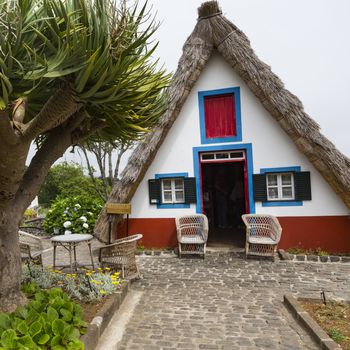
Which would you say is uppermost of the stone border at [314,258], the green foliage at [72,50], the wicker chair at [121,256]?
the green foliage at [72,50]

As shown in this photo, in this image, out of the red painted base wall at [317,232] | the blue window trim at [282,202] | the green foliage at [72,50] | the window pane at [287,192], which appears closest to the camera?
the green foliage at [72,50]

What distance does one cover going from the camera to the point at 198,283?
5.81m

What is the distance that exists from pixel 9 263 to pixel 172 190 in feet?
16.4

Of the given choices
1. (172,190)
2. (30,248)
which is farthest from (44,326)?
(172,190)

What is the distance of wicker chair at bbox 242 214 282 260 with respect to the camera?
277 inches

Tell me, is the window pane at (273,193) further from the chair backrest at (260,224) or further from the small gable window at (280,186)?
the chair backrest at (260,224)

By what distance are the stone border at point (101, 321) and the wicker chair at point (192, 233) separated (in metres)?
2.72

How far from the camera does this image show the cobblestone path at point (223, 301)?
3795 mm

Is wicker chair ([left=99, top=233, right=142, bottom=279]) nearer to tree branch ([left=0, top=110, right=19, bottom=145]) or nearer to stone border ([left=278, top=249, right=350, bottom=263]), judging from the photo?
tree branch ([left=0, top=110, right=19, bottom=145])

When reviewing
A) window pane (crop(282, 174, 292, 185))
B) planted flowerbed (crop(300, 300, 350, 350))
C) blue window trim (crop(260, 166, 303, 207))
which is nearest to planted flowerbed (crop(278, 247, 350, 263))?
blue window trim (crop(260, 166, 303, 207))

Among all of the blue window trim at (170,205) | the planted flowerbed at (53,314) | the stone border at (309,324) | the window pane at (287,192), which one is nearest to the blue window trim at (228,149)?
the blue window trim at (170,205)

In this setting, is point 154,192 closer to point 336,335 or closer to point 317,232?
point 317,232

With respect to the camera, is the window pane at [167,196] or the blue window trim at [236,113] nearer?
the blue window trim at [236,113]

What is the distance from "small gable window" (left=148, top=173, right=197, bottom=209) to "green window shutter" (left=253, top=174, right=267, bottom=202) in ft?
5.22
